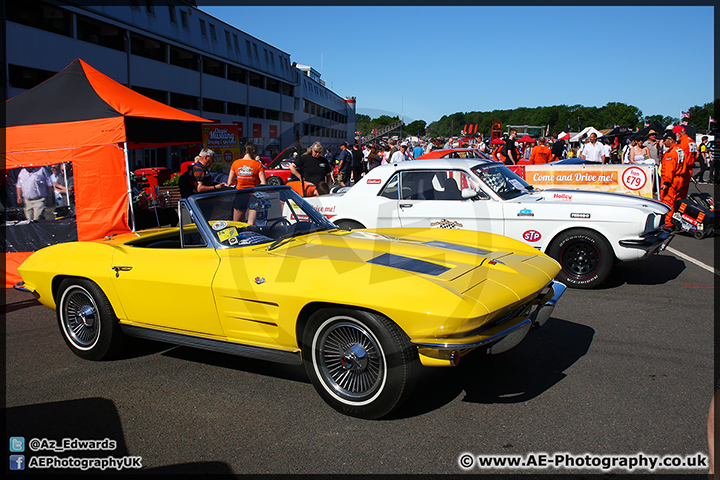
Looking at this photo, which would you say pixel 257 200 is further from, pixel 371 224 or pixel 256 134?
pixel 256 134

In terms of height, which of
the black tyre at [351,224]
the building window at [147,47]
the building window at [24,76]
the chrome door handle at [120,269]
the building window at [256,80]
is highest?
the building window at [256,80]

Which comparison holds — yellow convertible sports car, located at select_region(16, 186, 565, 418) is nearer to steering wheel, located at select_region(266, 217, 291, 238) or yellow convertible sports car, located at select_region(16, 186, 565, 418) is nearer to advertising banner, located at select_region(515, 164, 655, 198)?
steering wheel, located at select_region(266, 217, 291, 238)

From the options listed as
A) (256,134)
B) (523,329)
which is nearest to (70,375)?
(523,329)

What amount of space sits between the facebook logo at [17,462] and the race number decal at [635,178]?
32.9ft

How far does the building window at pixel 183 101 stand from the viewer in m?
33.4

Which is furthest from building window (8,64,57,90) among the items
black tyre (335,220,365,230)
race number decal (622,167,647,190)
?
race number decal (622,167,647,190)

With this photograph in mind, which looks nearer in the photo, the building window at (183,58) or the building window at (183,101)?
the building window at (183,58)

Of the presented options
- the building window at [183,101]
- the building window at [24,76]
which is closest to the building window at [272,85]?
the building window at [183,101]

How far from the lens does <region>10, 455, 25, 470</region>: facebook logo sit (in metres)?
2.76

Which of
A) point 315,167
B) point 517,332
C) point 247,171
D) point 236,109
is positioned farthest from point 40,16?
point 517,332

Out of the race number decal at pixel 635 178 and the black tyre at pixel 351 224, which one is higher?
the race number decal at pixel 635 178

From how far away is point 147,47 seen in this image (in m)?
30.5

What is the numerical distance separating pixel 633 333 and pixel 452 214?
2661mm

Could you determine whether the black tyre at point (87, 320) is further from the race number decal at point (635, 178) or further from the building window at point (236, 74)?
the building window at point (236, 74)
